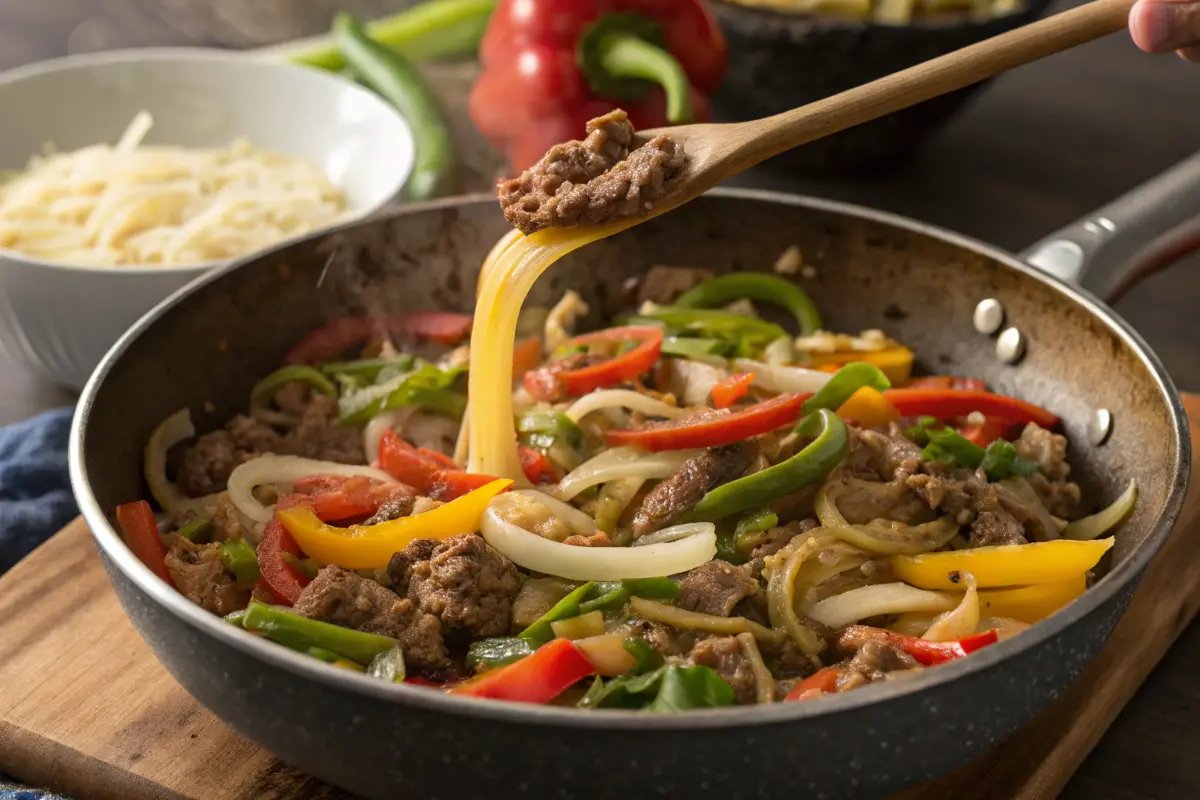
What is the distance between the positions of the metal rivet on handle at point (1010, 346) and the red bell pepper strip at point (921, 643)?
974 millimetres

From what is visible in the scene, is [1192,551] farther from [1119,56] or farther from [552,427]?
[1119,56]

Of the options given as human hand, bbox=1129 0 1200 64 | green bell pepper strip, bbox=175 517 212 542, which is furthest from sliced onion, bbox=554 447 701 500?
human hand, bbox=1129 0 1200 64

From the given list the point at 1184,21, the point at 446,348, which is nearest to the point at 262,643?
the point at 446,348

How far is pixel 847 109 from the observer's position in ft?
7.85

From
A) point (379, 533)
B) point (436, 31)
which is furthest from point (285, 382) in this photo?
point (436, 31)

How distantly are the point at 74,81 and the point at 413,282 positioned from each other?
5.68ft

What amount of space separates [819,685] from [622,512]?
631 mm

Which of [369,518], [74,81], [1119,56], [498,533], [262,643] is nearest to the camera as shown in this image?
[262,643]

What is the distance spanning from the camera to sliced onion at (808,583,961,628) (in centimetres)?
228

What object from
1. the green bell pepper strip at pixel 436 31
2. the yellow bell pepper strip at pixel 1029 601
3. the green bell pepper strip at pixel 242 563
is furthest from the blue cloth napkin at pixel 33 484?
the green bell pepper strip at pixel 436 31

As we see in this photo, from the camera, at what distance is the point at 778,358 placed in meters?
3.01

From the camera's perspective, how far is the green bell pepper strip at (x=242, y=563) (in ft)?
7.77

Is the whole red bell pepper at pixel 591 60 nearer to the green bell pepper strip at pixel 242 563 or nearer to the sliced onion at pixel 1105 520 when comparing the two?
the sliced onion at pixel 1105 520

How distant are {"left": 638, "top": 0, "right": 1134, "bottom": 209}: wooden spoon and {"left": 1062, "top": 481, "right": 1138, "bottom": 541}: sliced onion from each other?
0.90m
